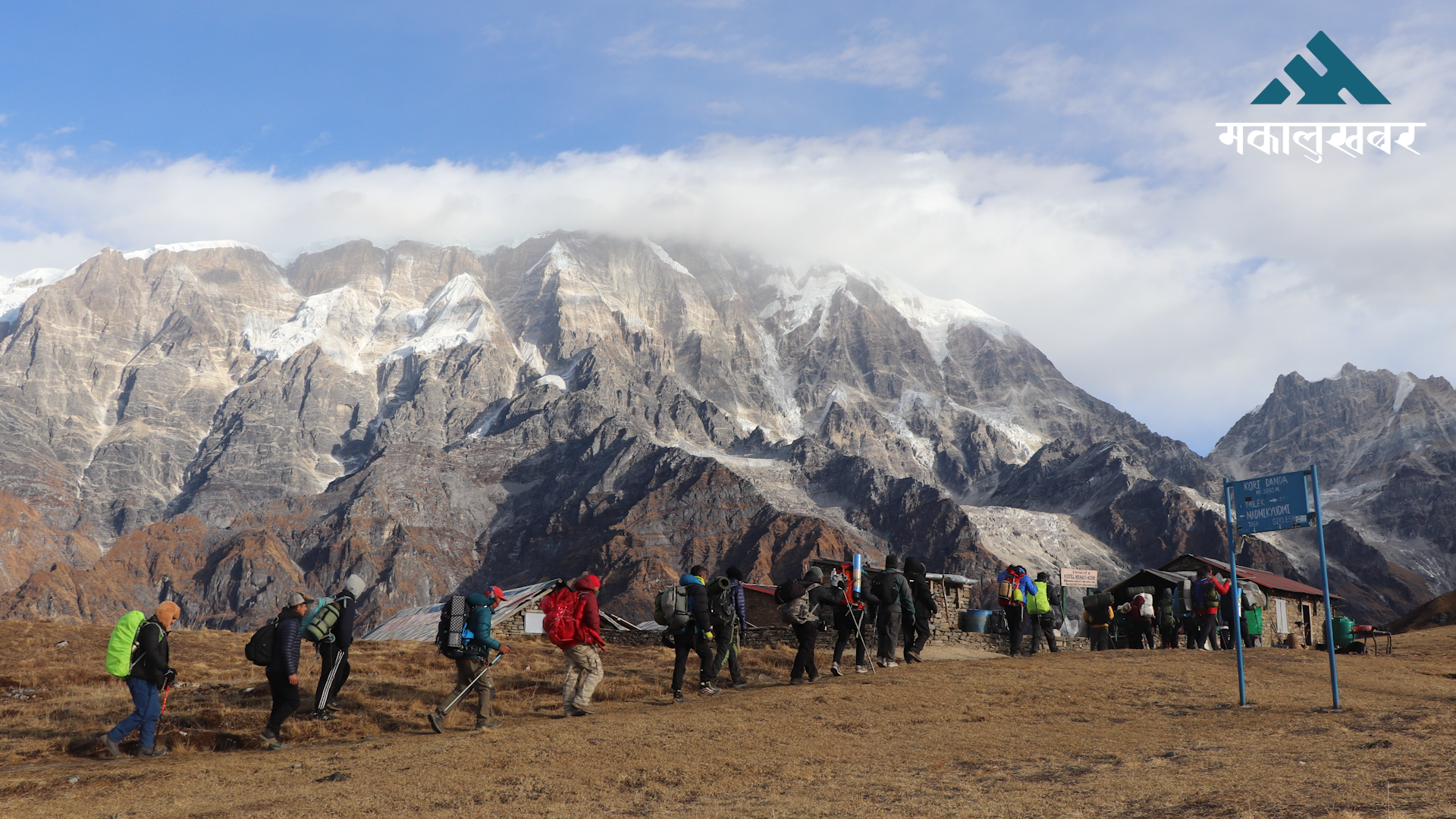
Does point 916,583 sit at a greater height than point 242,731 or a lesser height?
greater

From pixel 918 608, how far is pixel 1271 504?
25.8 feet

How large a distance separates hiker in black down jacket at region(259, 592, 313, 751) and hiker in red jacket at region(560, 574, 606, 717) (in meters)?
3.46

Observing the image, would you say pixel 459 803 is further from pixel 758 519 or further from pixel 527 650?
pixel 758 519

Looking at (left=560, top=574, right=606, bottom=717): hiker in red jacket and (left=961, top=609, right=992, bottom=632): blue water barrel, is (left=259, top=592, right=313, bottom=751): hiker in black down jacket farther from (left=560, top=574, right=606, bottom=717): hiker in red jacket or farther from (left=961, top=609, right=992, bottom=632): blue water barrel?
(left=961, top=609, right=992, bottom=632): blue water barrel

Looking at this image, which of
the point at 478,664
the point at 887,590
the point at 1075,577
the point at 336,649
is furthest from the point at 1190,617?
the point at 336,649

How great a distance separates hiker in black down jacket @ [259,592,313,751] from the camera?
518 inches

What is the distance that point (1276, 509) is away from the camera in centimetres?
1440

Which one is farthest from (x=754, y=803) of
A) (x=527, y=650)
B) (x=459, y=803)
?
(x=527, y=650)

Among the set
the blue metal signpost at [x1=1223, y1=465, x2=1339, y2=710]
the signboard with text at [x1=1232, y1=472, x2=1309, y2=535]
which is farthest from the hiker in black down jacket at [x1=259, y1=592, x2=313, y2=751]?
the signboard with text at [x1=1232, y1=472, x2=1309, y2=535]

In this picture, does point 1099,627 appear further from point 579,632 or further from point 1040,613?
point 579,632

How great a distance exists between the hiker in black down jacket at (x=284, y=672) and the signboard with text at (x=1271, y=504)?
12.6m

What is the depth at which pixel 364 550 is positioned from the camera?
650 feet

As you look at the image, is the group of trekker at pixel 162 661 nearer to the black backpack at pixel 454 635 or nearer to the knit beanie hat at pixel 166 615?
the knit beanie hat at pixel 166 615

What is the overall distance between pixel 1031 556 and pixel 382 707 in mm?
184404
